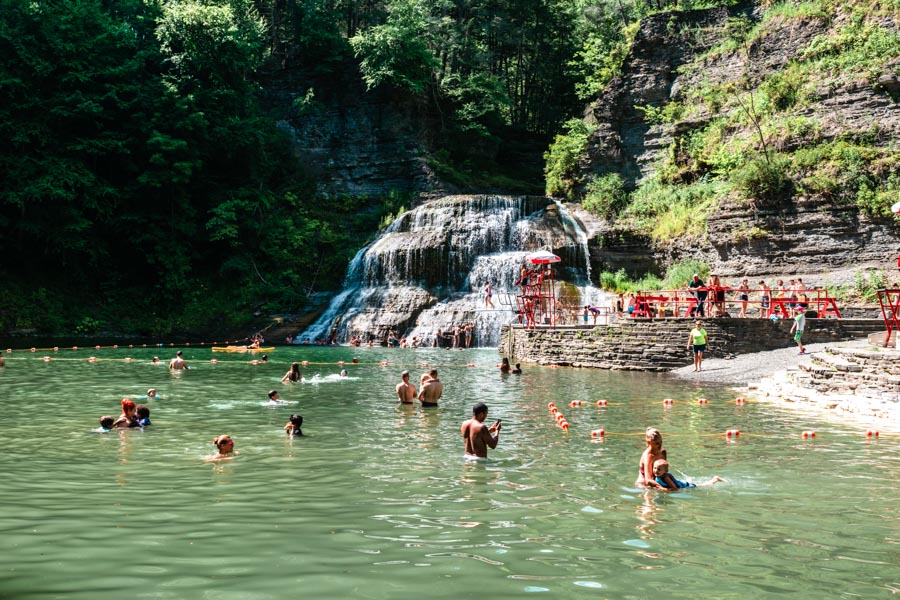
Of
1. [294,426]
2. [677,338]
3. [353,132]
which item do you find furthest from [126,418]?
[353,132]

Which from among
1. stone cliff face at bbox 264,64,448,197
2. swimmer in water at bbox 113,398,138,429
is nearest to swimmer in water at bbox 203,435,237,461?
swimmer in water at bbox 113,398,138,429

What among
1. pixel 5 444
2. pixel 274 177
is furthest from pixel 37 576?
pixel 274 177

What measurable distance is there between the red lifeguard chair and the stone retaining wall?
3.08 metres

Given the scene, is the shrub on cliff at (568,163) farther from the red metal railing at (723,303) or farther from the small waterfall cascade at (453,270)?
the red metal railing at (723,303)

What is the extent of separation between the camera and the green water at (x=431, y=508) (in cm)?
611

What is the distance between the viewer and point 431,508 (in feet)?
27.8

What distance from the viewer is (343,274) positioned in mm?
44375

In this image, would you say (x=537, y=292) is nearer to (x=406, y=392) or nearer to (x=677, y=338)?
(x=677, y=338)

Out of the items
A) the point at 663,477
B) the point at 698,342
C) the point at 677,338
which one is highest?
the point at 677,338

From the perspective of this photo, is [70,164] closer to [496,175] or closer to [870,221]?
[496,175]

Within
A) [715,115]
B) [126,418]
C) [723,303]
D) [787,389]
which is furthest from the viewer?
[715,115]

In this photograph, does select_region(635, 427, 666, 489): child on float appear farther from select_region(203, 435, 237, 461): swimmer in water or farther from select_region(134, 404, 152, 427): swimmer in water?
select_region(134, 404, 152, 427): swimmer in water

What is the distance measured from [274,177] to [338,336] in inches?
663

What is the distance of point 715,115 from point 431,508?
38.3 metres
